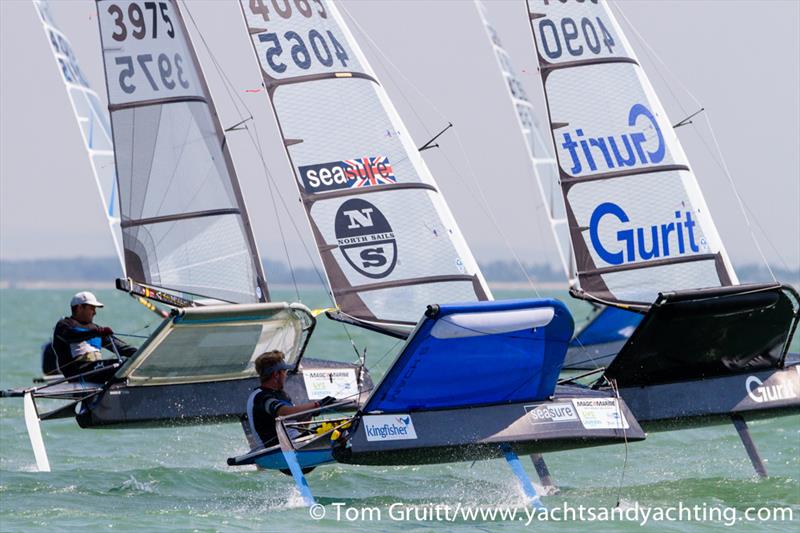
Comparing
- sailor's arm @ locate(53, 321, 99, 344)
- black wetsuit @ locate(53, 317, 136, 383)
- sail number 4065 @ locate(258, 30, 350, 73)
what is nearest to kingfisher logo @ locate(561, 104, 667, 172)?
sail number 4065 @ locate(258, 30, 350, 73)

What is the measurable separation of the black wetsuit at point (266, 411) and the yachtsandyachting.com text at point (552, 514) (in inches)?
25.0

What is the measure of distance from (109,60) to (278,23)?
168 centimetres

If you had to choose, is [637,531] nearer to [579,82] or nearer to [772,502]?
[772,502]

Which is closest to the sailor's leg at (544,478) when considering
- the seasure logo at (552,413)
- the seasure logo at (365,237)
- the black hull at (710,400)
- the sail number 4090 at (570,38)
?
the seasure logo at (552,413)

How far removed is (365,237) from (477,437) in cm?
386

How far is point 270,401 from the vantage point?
8.66 metres

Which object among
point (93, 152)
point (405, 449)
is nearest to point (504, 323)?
point (405, 449)

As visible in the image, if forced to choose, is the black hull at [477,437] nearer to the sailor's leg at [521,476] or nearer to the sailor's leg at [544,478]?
the sailor's leg at [521,476]

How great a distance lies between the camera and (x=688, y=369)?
9.59 meters

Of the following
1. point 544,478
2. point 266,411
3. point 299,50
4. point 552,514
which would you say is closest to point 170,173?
point 299,50

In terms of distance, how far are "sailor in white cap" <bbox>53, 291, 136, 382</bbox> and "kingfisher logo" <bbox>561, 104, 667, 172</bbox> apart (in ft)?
14.1

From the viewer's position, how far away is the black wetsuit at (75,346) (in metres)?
10.8

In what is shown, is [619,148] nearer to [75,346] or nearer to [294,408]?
[294,408]

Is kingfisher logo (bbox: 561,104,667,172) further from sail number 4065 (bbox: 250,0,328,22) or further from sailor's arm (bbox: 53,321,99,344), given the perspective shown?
sailor's arm (bbox: 53,321,99,344)
